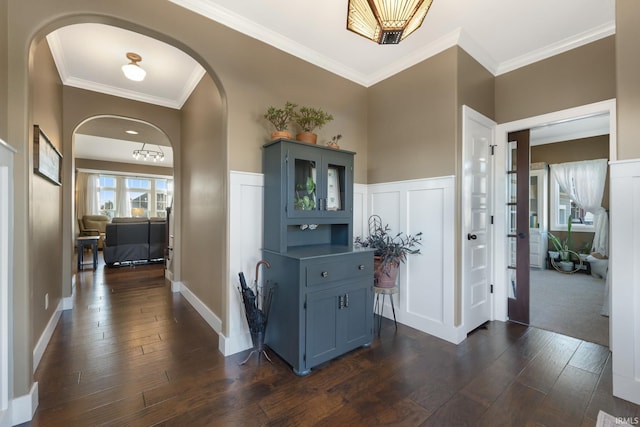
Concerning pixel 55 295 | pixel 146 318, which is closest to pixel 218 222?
pixel 146 318

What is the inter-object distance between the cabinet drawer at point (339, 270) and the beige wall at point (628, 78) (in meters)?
1.84

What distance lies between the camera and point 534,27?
7.91 feet

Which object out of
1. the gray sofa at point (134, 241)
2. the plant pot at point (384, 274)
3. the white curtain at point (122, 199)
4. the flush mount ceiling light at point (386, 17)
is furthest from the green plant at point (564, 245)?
the white curtain at point (122, 199)

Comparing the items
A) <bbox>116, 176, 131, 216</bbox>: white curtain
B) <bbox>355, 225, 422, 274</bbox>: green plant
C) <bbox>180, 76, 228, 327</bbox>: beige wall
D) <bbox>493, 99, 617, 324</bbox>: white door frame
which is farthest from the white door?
<bbox>116, 176, 131, 216</bbox>: white curtain

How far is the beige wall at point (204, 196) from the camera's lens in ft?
8.98

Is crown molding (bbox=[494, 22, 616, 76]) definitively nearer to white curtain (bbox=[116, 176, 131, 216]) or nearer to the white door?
the white door

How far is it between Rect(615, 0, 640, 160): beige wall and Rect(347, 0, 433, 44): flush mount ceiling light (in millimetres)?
1373

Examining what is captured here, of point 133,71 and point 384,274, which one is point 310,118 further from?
point 133,71

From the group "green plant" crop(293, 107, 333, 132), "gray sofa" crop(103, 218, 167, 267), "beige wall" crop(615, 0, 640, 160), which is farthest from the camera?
"gray sofa" crop(103, 218, 167, 267)

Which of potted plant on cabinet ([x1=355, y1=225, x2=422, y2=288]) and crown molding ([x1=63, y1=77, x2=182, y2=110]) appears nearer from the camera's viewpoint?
potted plant on cabinet ([x1=355, y1=225, x2=422, y2=288])

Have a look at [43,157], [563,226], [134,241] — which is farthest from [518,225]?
[134,241]

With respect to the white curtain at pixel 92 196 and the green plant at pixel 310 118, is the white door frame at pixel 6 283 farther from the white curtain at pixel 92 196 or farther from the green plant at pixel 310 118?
the white curtain at pixel 92 196

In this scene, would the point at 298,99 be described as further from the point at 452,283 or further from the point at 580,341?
the point at 580,341

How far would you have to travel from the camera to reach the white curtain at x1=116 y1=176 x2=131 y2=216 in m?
9.46
